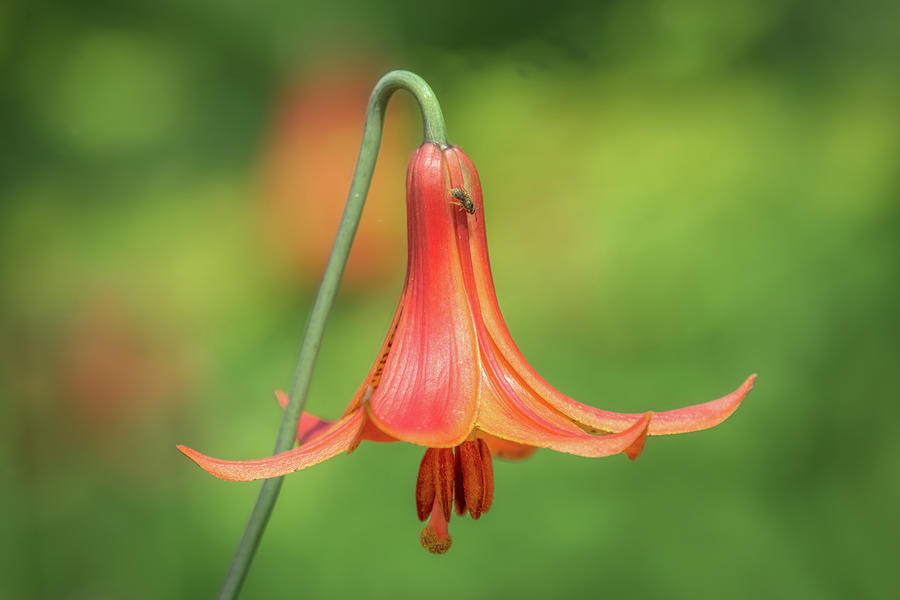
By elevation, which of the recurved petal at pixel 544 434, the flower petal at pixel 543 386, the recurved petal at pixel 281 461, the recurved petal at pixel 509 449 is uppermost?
the flower petal at pixel 543 386

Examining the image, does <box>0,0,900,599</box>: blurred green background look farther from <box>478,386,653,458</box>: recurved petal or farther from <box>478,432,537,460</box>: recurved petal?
<box>478,386,653,458</box>: recurved petal

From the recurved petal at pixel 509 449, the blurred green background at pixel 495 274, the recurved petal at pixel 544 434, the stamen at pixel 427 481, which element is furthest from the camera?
the blurred green background at pixel 495 274

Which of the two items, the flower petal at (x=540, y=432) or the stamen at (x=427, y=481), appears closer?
the flower petal at (x=540, y=432)

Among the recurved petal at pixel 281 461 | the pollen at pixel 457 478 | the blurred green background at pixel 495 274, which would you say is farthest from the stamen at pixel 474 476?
the blurred green background at pixel 495 274

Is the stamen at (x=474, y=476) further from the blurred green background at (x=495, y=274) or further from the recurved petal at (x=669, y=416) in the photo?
the blurred green background at (x=495, y=274)

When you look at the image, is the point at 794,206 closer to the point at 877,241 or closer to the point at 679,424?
the point at 877,241

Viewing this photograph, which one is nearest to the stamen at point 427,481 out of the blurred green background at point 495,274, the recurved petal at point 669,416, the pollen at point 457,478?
the pollen at point 457,478

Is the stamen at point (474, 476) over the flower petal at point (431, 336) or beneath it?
beneath

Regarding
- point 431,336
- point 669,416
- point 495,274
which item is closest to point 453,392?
point 431,336

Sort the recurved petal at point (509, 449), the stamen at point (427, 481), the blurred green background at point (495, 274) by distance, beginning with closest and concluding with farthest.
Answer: the stamen at point (427, 481) → the recurved petal at point (509, 449) → the blurred green background at point (495, 274)

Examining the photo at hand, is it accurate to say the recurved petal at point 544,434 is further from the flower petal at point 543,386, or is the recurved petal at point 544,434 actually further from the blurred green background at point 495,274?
the blurred green background at point 495,274
